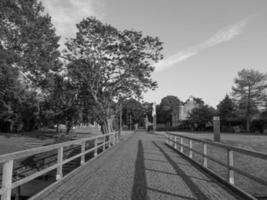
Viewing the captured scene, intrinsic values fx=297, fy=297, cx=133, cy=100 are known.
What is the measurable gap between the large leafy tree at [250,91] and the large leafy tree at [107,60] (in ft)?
151

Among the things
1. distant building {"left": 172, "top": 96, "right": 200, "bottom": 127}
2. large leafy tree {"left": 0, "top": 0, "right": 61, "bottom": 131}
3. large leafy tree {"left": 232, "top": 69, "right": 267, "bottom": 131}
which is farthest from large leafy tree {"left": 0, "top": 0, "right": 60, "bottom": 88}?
distant building {"left": 172, "top": 96, "right": 200, "bottom": 127}

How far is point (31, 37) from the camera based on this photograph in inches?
1094

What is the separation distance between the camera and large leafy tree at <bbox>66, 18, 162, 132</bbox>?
2430 cm

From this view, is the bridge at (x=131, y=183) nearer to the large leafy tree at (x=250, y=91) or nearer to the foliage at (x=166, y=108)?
the large leafy tree at (x=250, y=91)

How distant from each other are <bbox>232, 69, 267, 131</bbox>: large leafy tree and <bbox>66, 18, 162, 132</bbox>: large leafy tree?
1808 inches

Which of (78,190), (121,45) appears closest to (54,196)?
(78,190)

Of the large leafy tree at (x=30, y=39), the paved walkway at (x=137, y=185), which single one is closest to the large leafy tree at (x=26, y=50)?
the large leafy tree at (x=30, y=39)

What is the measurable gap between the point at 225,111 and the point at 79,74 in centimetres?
5334

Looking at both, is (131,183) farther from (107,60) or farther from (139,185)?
(107,60)

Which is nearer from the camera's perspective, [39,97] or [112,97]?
[112,97]

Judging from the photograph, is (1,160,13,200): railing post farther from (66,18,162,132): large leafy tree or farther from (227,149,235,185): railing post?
(66,18,162,132): large leafy tree

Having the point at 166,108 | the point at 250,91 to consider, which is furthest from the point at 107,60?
the point at 166,108

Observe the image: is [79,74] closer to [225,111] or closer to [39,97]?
[39,97]

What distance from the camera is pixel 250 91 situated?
6644cm
